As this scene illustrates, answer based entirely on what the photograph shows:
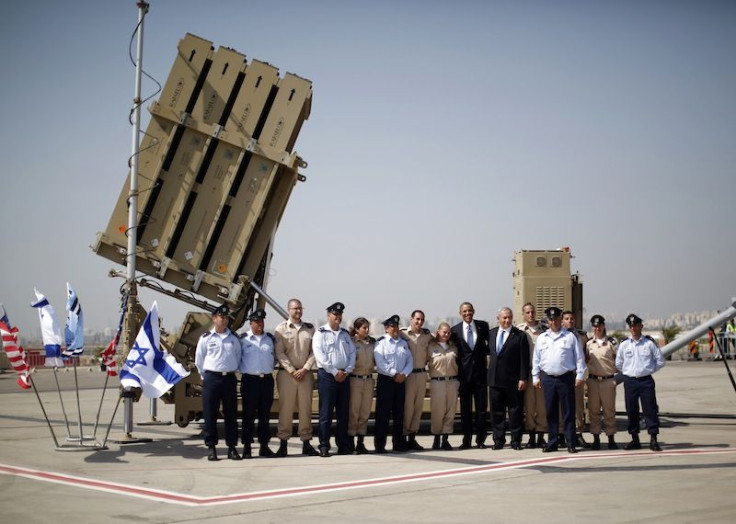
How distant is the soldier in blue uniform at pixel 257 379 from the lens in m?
10.8

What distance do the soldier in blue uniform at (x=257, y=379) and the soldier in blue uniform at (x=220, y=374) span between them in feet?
0.61

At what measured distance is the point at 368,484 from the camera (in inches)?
328

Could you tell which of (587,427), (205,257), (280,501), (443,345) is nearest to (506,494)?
(280,501)

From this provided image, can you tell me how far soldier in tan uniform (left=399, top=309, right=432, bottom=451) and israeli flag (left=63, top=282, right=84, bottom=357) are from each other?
4217 mm

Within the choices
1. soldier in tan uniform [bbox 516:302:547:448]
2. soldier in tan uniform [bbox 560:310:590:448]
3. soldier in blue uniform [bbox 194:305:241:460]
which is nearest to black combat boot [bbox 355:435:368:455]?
soldier in blue uniform [bbox 194:305:241:460]

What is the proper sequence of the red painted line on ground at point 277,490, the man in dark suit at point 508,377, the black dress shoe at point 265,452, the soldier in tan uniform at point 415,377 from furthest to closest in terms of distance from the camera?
the soldier in tan uniform at point 415,377, the man in dark suit at point 508,377, the black dress shoe at point 265,452, the red painted line on ground at point 277,490

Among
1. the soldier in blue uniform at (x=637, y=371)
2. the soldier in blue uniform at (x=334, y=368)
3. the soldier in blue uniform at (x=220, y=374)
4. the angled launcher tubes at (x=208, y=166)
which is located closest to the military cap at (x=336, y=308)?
the soldier in blue uniform at (x=334, y=368)

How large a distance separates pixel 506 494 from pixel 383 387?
3890 millimetres

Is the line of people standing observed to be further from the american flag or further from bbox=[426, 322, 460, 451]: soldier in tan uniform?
the american flag

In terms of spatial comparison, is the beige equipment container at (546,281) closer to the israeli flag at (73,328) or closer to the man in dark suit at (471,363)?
the man in dark suit at (471,363)

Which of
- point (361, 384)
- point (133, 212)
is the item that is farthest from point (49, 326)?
point (361, 384)

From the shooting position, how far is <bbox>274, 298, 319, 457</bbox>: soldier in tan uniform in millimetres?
10992

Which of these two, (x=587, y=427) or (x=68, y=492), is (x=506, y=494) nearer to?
(x=68, y=492)

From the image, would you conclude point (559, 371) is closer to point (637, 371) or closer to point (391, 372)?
point (637, 371)
